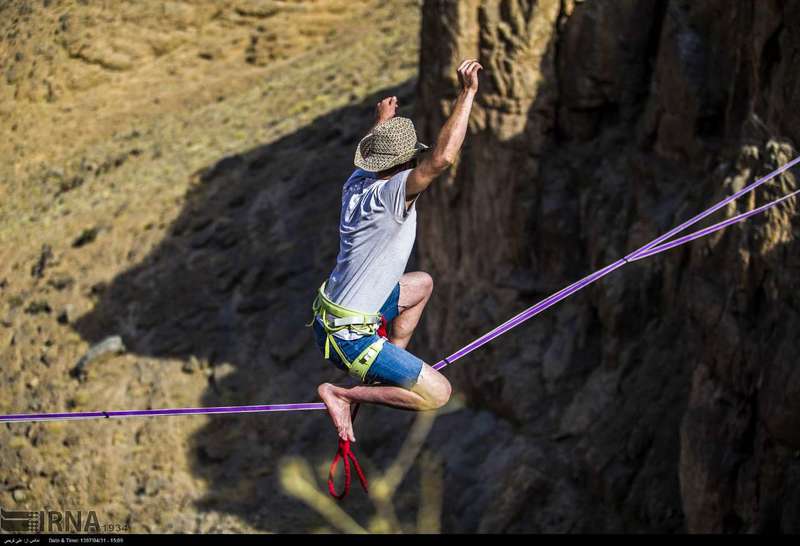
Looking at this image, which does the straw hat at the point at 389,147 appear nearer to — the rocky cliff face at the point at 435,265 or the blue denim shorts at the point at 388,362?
the blue denim shorts at the point at 388,362

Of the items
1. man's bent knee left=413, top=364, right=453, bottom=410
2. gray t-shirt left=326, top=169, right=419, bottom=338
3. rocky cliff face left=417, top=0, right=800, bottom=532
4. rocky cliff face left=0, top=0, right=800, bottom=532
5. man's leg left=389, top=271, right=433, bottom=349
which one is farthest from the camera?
rocky cliff face left=0, top=0, right=800, bottom=532

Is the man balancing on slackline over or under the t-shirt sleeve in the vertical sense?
under

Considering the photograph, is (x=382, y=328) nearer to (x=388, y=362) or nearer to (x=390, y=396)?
(x=388, y=362)

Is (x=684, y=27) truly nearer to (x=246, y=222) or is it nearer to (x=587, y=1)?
(x=587, y=1)

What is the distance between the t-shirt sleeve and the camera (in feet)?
27.2

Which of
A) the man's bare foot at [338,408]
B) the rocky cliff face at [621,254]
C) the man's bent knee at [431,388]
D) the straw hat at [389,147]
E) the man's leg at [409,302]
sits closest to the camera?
the straw hat at [389,147]

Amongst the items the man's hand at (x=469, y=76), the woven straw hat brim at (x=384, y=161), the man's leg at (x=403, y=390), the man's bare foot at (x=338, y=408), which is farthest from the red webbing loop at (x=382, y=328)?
the man's hand at (x=469, y=76)

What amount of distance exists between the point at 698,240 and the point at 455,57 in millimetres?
4813

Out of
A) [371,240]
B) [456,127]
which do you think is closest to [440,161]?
[456,127]

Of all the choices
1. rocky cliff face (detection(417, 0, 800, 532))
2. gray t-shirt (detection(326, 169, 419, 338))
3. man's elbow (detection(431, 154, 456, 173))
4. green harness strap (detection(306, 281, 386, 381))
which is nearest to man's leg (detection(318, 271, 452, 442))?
green harness strap (detection(306, 281, 386, 381))

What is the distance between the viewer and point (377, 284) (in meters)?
8.81

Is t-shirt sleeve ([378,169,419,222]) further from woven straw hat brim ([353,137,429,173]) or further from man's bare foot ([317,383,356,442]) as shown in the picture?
man's bare foot ([317,383,356,442])

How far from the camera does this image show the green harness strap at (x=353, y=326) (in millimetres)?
8875

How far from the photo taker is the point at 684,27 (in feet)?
49.0
